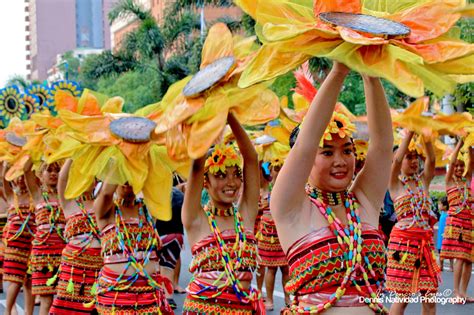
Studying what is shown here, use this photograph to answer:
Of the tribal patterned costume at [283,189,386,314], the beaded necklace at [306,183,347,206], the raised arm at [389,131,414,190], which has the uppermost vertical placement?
the raised arm at [389,131,414,190]

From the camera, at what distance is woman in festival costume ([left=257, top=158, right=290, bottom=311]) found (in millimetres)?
11078

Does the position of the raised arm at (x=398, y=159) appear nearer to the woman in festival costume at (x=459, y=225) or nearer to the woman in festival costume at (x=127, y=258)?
the woman in festival costume at (x=459, y=225)

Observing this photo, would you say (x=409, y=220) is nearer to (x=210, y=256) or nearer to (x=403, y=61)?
(x=210, y=256)

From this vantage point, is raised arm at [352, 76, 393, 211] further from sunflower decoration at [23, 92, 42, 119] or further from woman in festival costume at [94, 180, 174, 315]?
sunflower decoration at [23, 92, 42, 119]

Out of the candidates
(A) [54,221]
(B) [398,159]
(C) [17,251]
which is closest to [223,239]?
(B) [398,159]

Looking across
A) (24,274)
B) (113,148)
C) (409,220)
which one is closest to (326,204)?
(113,148)

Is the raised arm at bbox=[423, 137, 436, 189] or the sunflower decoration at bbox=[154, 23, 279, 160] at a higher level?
the raised arm at bbox=[423, 137, 436, 189]

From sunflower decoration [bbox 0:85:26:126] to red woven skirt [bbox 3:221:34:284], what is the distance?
7.38ft

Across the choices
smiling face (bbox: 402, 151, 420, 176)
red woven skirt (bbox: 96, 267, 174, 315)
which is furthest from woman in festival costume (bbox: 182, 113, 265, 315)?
smiling face (bbox: 402, 151, 420, 176)

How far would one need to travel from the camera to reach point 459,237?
439 inches

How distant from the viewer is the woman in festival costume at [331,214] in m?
3.77

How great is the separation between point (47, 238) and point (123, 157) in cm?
354

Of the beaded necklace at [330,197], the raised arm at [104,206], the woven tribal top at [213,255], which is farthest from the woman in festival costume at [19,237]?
the beaded necklace at [330,197]

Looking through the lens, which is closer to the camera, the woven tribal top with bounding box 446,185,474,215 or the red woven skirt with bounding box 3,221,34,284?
the red woven skirt with bounding box 3,221,34,284
